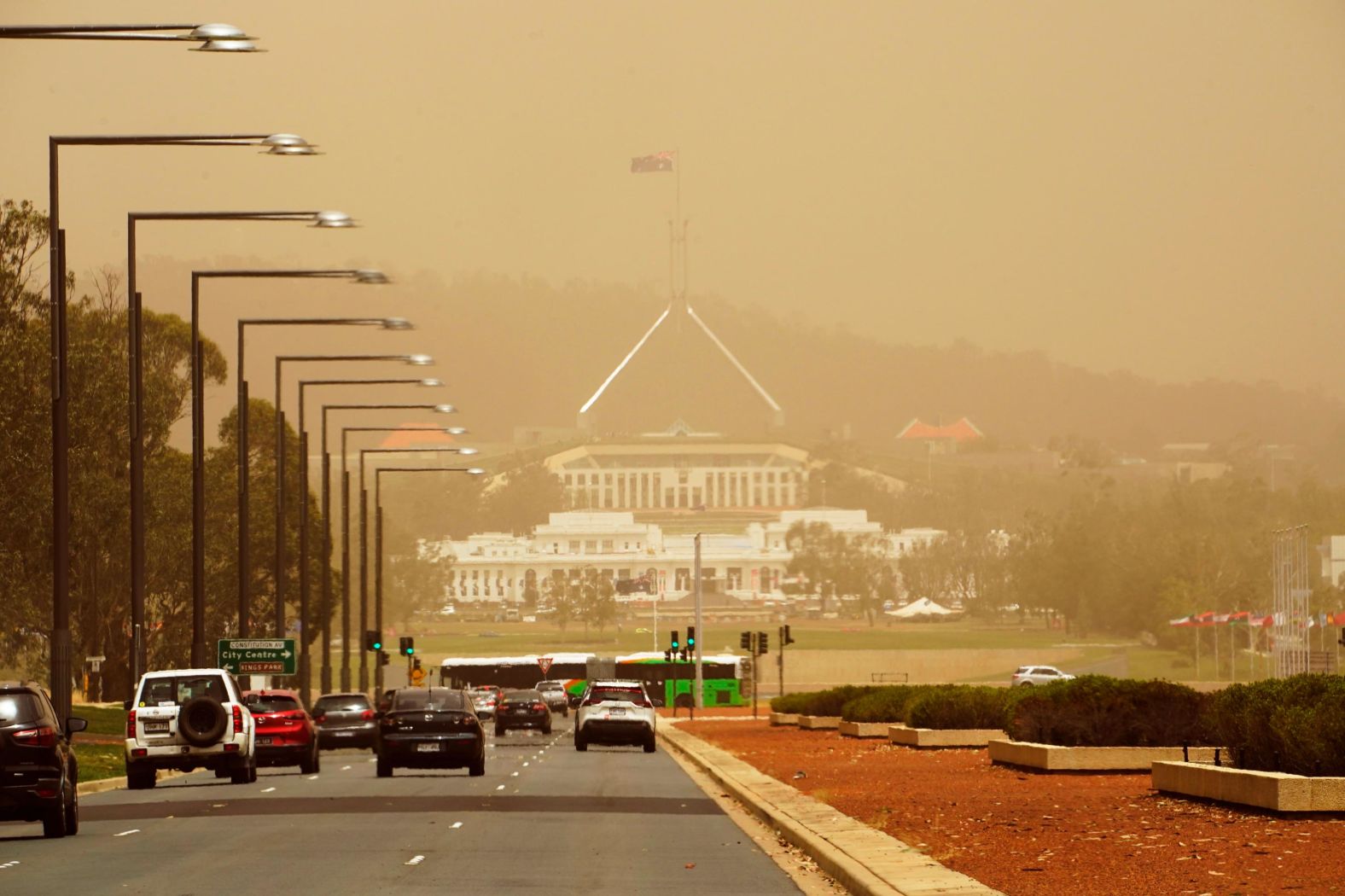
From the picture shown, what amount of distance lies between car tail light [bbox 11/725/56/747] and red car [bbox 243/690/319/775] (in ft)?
64.3

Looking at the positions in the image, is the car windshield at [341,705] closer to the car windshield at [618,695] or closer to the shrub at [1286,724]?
the car windshield at [618,695]

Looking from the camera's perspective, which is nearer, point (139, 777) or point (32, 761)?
point (32, 761)

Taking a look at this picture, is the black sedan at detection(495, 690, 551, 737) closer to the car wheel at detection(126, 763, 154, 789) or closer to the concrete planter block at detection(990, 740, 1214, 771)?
the car wheel at detection(126, 763, 154, 789)

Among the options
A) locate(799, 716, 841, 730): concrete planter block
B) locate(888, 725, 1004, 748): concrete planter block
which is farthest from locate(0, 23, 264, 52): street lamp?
locate(799, 716, 841, 730): concrete planter block

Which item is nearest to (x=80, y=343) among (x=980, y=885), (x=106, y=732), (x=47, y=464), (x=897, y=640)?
(x=47, y=464)

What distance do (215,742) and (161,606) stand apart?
59.2 m

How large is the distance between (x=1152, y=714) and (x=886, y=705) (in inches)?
934

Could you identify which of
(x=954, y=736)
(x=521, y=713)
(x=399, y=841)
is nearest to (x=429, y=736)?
(x=954, y=736)

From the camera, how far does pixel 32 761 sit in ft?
84.8

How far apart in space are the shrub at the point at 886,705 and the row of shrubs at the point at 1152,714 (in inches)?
1.6

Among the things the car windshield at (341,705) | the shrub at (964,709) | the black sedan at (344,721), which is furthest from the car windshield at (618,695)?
the shrub at (964,709)

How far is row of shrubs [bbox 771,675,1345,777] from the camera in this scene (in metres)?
24.7

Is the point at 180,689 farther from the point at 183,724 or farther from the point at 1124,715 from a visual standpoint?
the point at 1124,715

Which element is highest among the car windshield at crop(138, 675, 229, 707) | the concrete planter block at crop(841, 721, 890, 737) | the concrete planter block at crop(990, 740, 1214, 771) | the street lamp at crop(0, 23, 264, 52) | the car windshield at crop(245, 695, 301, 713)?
the street lamp at crop(0, 23, 264, 52)
